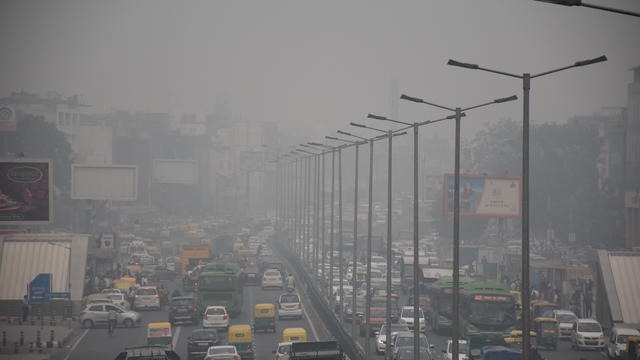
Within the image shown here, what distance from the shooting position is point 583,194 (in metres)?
149

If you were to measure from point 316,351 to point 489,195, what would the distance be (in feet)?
Answer: 235

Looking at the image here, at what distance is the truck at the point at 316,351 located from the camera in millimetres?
32625

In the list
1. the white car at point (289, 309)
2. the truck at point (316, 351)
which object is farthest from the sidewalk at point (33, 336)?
the truck at point (316, 351)

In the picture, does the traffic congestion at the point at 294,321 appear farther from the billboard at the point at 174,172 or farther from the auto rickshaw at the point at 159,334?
the billboard at the point at 174,172

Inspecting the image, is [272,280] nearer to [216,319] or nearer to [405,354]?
[216,319]

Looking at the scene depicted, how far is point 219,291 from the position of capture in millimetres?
62000

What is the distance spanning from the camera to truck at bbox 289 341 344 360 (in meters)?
32.6

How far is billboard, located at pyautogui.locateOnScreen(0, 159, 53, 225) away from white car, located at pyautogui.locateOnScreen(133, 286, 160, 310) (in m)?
12.4

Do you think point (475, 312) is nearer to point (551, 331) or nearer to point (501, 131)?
point (551, 331)

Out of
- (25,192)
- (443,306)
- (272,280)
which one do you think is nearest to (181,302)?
(443,306)

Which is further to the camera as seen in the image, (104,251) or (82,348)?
(104,251)

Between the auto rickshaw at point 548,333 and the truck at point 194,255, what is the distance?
1713 inches

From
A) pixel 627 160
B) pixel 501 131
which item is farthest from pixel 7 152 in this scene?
pixel 627 160

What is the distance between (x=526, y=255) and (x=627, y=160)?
10166cm
